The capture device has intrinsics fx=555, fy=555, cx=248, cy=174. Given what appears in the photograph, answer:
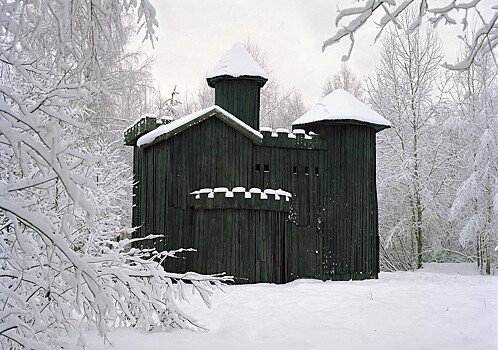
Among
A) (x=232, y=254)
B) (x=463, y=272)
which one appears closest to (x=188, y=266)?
(x=232, y=254)

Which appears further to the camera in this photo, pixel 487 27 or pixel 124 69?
pixel 124 69

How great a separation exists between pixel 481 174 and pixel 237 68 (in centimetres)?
1072

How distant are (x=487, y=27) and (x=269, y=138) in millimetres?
12814

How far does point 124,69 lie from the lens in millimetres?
18484

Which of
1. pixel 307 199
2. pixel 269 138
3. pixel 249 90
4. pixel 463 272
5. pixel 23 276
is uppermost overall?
pixel 249 90

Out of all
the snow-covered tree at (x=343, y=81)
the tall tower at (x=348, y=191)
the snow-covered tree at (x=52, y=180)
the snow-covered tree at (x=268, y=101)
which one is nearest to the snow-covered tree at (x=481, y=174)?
the tall tower at (x=348, y=191)

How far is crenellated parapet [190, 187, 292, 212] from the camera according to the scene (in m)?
13.6

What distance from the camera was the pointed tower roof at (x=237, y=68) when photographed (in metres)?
16.9

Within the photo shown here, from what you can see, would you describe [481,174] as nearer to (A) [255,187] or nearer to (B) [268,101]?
(A) [255,187]

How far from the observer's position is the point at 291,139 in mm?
16438

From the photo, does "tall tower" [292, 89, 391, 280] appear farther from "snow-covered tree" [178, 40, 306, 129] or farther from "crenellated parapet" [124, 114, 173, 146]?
"snow-covered tree" [178, 40, 306, 129]

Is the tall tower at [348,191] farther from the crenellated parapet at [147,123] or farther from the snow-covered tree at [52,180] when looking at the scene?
the snow-covered tree at [52,180]

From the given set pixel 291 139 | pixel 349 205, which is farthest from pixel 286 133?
pixel 349 205

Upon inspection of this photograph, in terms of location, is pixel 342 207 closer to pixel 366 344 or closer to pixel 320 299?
pixel 320 299
